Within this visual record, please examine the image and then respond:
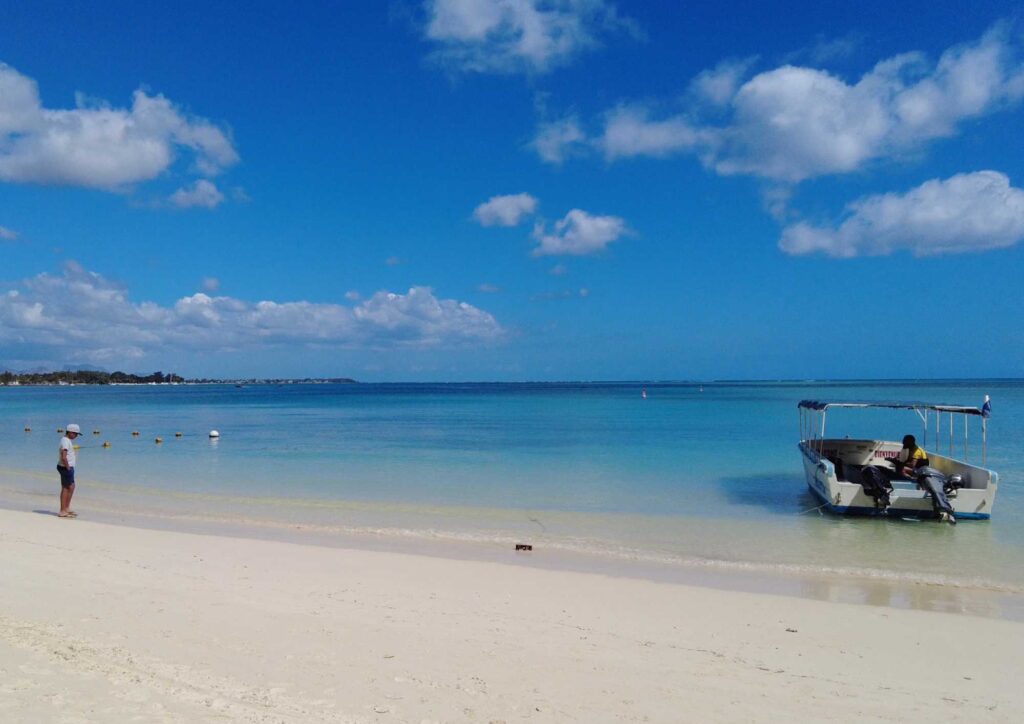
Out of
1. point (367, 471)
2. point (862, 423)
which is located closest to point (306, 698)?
point (367, 471)

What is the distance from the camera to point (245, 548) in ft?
33.6

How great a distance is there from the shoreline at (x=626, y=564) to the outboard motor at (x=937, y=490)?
157 inches

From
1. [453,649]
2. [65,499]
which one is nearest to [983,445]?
[453,649]

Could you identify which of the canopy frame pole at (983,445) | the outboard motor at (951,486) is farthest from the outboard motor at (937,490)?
the canopy frame pole at (983,445)

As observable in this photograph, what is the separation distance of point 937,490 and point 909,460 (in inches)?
60.4

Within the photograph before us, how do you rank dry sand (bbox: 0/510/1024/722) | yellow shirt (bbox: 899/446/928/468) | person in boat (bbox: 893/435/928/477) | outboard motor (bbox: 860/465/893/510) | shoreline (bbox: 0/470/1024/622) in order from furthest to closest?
yellow shirt (bbox: 899/446/928/468), person in boat (bbox: 893/435/928/477), outboard motor (bbox: 860/465/893/510), shoreline (bbox: 0/470/1024/622), dry sand (bbox: 0/510/1024/722)

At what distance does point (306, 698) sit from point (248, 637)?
152cm

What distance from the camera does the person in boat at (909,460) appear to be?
46.8 ft

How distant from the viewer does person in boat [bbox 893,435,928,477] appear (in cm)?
1425

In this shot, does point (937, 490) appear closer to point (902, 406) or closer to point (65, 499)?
point (902, 406)

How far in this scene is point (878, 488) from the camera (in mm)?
13312

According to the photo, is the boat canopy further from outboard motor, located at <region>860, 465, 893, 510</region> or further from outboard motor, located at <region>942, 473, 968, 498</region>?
outboard motor, located at <region>860, 465, 893, 510</region>

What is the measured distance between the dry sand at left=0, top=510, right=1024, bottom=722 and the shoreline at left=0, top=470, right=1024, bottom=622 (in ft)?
2.27

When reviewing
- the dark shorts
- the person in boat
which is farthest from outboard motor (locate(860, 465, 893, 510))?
the dark shorts
